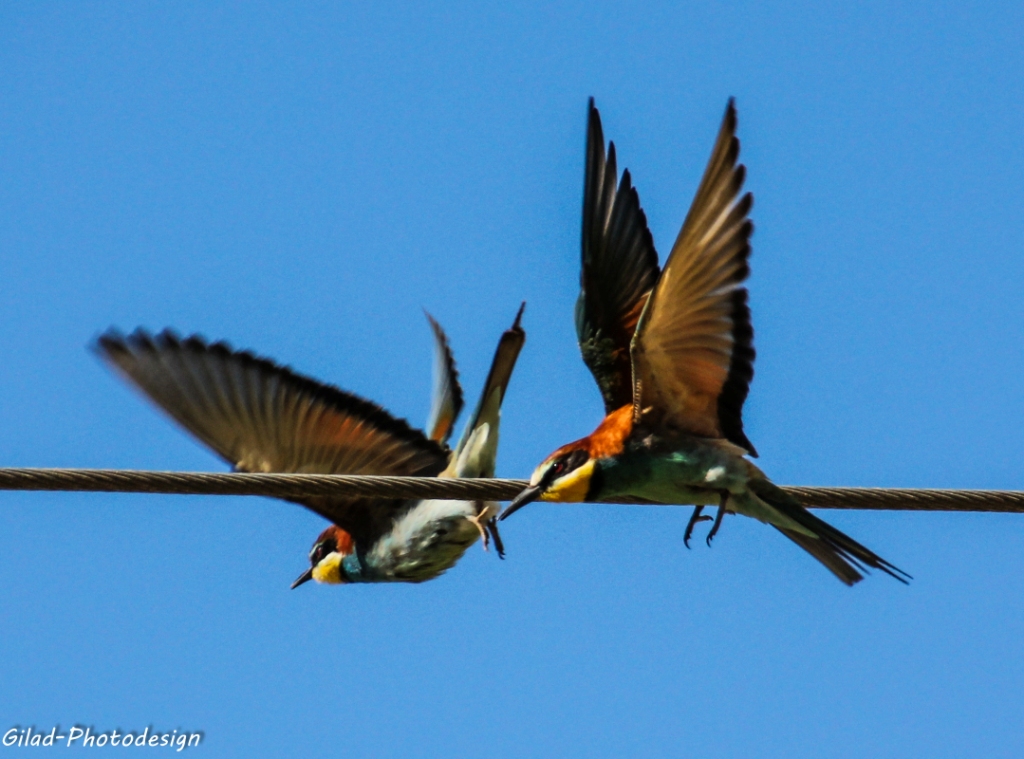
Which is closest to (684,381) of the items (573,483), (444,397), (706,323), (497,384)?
(706,323)

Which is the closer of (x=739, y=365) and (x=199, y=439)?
(x=739, y=365)

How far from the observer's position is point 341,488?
10.2ft

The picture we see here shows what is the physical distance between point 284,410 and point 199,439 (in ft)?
1.05

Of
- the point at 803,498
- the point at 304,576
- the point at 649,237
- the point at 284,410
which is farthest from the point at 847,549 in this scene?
the point at 304,576

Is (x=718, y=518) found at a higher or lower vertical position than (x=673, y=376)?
lower

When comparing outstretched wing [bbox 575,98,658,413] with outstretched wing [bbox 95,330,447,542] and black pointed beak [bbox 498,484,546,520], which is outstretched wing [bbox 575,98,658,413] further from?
outstretched wing [bbox 95,330,447,542]

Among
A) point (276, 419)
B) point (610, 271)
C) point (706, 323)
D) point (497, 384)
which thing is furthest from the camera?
point (276, 419)

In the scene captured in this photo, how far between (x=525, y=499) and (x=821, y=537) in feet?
2.58

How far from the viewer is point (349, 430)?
202 inches

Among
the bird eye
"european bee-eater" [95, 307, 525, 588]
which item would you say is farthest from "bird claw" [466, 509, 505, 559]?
the bird eye

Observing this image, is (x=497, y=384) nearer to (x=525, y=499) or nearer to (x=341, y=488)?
(x=525, y=499)

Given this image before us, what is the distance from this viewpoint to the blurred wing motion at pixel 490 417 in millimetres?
4566

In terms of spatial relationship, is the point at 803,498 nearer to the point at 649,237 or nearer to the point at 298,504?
the point at 649,237

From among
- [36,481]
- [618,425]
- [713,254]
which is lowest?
[36,481]
